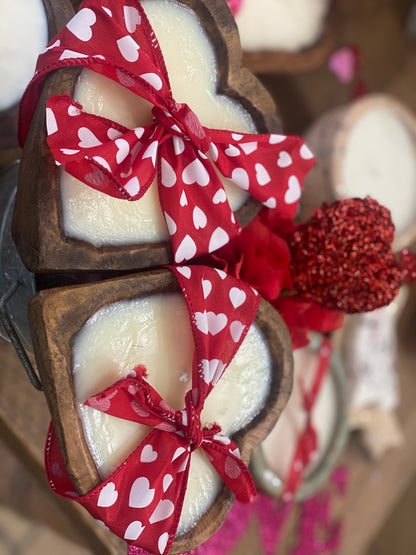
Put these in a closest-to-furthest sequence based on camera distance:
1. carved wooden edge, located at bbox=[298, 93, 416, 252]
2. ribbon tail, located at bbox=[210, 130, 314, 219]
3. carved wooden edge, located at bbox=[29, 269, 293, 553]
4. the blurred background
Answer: carved wooden edge, located at bbox=[29, 269, 293, 553]
ribbon tail, located at bbox=[210, 130, 314, 219]
the blurred background
carved wooden edge, located at bbox=[298, 93, 416, 252]

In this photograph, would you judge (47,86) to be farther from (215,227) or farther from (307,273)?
(307,273)

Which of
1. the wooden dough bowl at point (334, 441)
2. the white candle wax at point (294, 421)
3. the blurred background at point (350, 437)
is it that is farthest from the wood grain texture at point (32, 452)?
the wooden dough bowl at point (334, 441)

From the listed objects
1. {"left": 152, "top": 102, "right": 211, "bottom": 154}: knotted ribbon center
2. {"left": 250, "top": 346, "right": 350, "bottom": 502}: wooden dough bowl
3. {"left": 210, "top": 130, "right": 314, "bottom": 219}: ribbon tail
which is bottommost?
{"left": 250, "top": 346, "right": 350, "bottom": 502}: wooden dough bowl

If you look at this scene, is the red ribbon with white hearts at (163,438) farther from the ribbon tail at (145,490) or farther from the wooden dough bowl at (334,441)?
the wooden dough bowl at (334,441)

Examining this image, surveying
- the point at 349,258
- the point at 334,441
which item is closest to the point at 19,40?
the point at 349,258

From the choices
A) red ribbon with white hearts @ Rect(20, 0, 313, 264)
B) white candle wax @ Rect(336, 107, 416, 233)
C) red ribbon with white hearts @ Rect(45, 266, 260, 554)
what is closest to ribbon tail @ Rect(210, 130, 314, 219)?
red ribbon with white hearts @ Rect(20, 0, 313, 264)

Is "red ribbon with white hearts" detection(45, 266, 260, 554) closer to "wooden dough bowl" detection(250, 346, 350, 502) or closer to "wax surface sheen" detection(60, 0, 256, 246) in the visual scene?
"wax surface sheen" detection(60, 0, 256, 246)

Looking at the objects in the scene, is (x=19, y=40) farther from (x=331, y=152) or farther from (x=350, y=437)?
(x=350, y=437)
